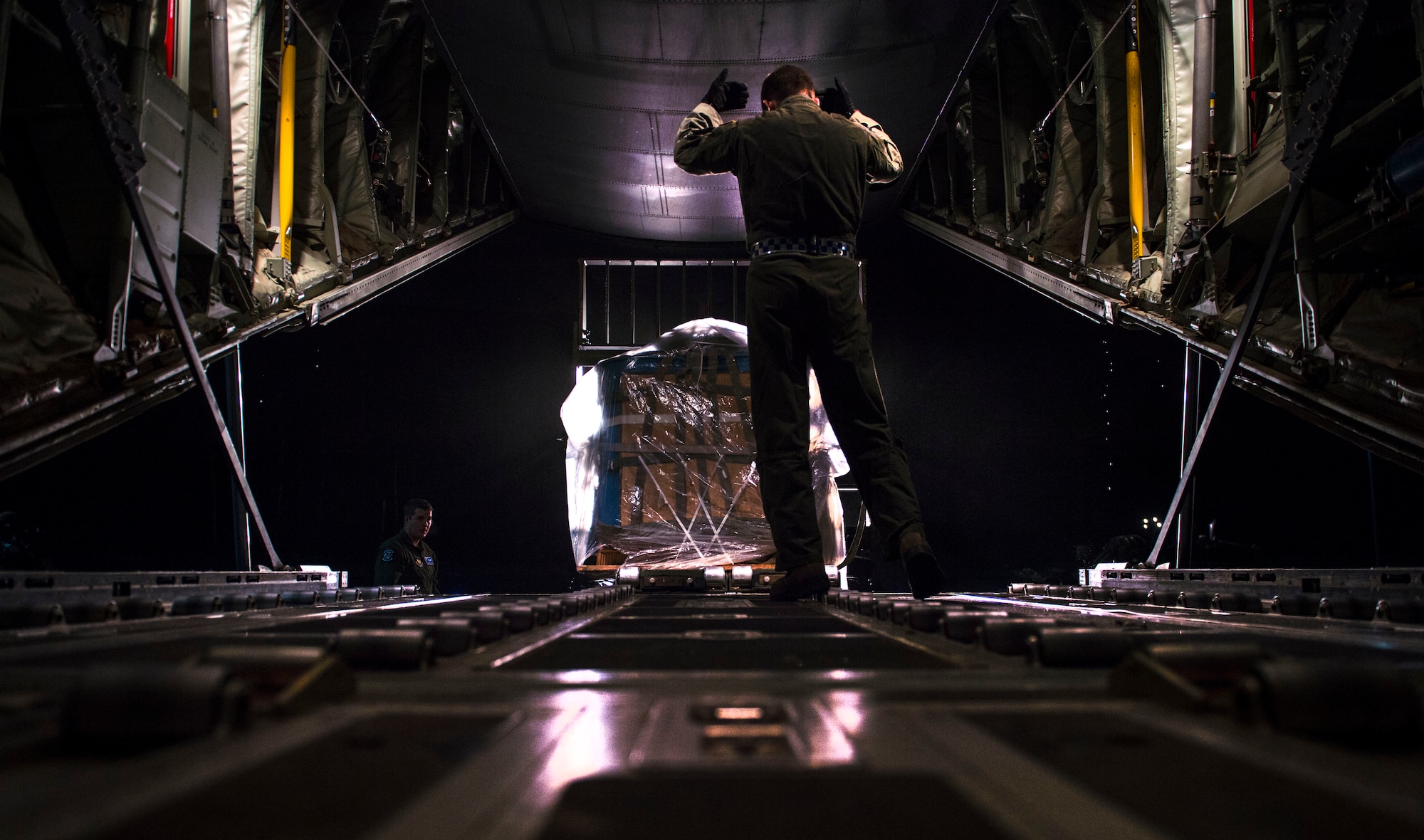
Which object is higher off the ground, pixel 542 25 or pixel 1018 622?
pixel 542 25

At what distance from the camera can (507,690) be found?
0.94m

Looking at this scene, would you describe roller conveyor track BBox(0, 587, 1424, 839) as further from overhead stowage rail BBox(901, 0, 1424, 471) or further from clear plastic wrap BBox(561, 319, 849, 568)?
clear plastic wrap BBox(561, 319, 849, 568)

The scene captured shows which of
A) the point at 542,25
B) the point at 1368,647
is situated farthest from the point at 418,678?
the point at 542,25

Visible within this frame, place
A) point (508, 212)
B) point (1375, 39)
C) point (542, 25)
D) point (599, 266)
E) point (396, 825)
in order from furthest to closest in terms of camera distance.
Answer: point (599, 266)
point (508, 212)
point (542, 25)
point (1375, 39)
point (396, 825)

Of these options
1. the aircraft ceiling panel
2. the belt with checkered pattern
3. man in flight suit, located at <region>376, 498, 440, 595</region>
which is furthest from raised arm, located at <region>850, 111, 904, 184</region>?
man in flight suit, located at <region>376, 498, 440, 595</region>

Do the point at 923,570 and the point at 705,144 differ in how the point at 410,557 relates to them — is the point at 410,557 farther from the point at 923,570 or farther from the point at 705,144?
the point at 923,570

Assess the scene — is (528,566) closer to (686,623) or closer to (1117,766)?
(686,623)

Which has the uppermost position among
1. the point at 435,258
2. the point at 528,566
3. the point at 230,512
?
the point at 435,258

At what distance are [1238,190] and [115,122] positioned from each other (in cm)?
428

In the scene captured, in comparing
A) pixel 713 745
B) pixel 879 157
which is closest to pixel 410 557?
pixel 879 157

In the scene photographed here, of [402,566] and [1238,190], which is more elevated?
[1238,190]

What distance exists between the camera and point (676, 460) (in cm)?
601

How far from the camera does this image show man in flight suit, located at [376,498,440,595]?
21.0 feet

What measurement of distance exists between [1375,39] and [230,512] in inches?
261
